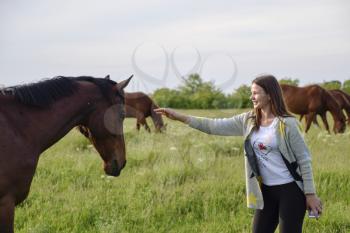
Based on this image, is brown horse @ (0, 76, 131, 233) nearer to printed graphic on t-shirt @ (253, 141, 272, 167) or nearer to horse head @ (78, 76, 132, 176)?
horse head @ (78, 76, 132, 176)

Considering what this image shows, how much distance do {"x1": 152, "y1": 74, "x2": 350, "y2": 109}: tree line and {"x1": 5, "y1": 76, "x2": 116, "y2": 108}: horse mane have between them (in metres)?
30.3

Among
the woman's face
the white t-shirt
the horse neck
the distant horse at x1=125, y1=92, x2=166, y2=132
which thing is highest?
the woman's face

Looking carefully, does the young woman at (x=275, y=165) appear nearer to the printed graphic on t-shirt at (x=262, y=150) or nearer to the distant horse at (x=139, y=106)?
the printed graphic on t-shirt at (x=262, y=150)

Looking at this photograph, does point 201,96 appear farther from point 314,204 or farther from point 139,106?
point 314,204

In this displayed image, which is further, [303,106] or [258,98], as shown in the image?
[303,106]

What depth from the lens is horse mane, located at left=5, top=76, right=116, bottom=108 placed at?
3735 millimetres

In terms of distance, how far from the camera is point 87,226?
5.26 metres

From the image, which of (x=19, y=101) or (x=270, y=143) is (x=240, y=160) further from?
(x=19, y=101)

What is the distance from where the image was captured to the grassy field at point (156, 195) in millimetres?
5203

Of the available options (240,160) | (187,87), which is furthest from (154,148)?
(187,87)

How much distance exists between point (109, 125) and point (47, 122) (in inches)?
21.1

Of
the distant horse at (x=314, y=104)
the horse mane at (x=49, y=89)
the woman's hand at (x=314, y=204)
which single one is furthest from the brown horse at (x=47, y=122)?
the distant horse at (x=314, y=104)

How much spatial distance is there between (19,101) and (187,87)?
46735mm

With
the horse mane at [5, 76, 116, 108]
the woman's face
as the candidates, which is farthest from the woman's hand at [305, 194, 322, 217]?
the horse mane at [5, 76, 116, 108]
